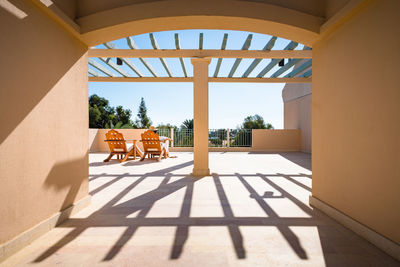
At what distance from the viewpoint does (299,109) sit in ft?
35.7

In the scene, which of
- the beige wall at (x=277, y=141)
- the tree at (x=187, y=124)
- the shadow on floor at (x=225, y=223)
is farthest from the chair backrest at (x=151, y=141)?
the tree at (x=187, y=124)

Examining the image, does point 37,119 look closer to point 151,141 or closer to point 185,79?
point 151,141

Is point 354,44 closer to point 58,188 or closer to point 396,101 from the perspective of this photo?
point 396,101

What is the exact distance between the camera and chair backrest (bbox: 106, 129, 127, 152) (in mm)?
5926

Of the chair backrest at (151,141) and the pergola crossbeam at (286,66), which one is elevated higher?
the pergola crossbeam at (286,66)

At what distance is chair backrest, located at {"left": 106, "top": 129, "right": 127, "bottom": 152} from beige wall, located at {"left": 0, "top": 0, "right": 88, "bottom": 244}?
147 inches

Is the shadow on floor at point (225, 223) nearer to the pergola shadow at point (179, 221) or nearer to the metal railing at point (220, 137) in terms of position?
the pergola shadow at point (179, 221)

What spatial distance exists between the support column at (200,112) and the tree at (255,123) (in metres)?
19.3

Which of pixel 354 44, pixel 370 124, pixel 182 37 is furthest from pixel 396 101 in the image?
pixel 182 37

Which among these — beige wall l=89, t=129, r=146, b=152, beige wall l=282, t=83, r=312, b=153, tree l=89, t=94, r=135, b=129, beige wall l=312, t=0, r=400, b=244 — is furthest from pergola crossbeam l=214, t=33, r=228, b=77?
tree l=89, t=94, r=135, b=129

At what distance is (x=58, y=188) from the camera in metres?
1.98

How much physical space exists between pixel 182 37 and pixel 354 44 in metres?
3.14

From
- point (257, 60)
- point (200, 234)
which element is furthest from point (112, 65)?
point (200, 234)

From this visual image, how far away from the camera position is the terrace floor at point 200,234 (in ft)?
4.65
